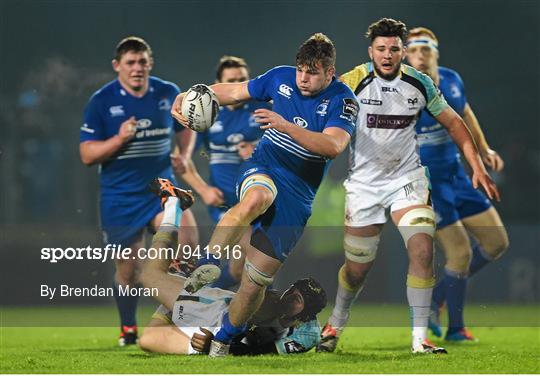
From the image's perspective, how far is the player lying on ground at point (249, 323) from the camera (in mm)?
7332

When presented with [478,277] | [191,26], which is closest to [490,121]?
[478,277]

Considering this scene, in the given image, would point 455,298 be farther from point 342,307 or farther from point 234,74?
point 234,74

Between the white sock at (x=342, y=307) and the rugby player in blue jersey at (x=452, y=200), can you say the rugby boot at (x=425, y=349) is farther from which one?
the rugby player in blue jersey at (x=452, y=200)

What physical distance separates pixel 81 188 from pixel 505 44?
623 centimetres

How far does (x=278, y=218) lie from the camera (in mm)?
7387

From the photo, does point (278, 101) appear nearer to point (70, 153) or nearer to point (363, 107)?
point (363, 107)

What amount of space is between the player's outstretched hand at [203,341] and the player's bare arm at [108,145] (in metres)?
2.19

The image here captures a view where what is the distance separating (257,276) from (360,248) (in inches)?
A: 42.3

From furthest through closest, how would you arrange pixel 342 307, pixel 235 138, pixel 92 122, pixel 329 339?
1. pixel 235 138
2. pixel 92 122
3. pixel 342 307
4. pixel 329 339

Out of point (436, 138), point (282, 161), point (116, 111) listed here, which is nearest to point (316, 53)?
point (282, 161)

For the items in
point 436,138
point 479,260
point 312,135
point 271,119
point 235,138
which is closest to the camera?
point 271,119

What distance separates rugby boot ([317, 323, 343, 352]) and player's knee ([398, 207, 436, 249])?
0.90 m

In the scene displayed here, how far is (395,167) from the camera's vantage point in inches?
307

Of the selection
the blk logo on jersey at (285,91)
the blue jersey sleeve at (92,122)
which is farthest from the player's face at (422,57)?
the blue jersey sleeve at (92,122)
